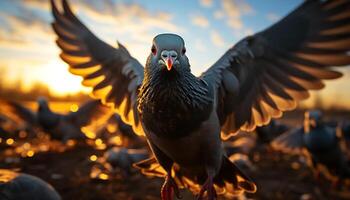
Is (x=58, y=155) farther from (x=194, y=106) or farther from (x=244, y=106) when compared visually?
(x=194, y=106)

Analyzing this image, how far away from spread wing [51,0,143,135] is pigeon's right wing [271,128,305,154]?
5.38 metres

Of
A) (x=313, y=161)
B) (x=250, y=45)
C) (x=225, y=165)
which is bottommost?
(x=313, y=161)

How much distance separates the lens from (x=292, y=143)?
8492 millimetres

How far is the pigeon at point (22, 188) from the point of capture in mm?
3222

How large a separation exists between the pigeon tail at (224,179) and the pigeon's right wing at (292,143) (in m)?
4.91

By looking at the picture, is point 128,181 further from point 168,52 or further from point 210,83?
point 168,52

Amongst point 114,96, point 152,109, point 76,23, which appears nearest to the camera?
point 152,109

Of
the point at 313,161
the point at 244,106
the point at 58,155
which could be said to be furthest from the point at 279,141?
the point at 58,155

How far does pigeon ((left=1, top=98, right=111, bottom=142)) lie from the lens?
10.6 meters

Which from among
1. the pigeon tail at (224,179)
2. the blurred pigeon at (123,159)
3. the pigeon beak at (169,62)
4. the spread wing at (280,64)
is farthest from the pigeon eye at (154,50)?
Answer: the blurred pigeon at (123,159)

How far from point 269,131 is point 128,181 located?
6.53m

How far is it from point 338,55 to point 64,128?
932 centimetres

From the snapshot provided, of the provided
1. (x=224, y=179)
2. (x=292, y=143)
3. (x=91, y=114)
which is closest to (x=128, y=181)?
(x=224, y=179)

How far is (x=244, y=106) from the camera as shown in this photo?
3.93 m
